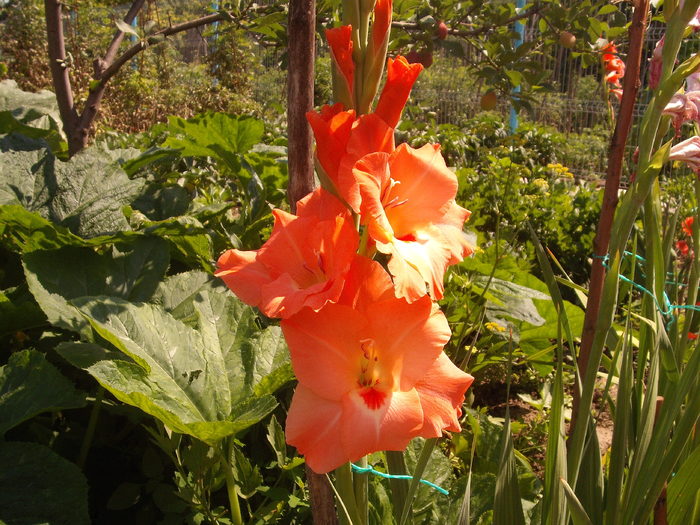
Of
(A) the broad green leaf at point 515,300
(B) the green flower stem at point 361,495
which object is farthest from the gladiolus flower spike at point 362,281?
(A) the broad green leaf at point 515,300

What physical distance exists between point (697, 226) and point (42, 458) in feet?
3.91

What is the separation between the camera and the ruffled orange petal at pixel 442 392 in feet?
2.01

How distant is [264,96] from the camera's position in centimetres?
931

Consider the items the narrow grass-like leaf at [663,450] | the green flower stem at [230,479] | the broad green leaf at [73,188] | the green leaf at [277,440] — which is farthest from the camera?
the broad green leaf at [73,188]

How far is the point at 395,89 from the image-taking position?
62cm

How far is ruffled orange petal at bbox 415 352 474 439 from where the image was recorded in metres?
0.61

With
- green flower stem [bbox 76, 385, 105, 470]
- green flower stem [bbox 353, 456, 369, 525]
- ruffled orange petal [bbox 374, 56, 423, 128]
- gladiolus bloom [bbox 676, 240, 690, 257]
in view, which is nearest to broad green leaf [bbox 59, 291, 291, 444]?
green flower stem [bbox 76, 385, 105, 470]

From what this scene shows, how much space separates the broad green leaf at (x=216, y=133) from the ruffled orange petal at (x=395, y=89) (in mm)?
1407

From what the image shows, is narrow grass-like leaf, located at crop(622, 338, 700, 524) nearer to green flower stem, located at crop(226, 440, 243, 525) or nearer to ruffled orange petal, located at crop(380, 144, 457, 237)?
ruffled orange petal, located at crop(380, 144, 457, 237)

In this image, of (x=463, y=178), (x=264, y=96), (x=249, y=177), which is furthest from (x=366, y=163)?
(x=264, y=96)

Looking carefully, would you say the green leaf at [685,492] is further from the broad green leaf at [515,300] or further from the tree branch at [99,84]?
the tree branch at [99,84]

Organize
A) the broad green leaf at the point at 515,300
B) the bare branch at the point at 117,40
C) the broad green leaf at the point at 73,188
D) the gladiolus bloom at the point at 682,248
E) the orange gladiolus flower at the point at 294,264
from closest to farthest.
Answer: the orange gladiolus flower at the point at 294,264 → the broad green leaf at the point at 73,188 → the broad green leaf at the point at 515,300 → the bare branch at the point at 117,40 → the gladiolus bloom at the point at 682,248

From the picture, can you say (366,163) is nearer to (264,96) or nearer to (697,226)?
(697,226)

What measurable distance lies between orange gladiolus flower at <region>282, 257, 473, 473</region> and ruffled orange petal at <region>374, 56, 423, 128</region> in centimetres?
15
